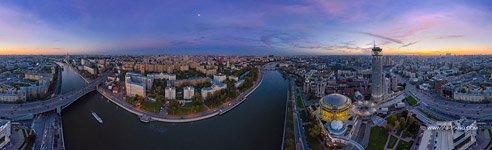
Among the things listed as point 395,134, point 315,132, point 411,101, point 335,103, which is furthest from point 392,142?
point 411,101

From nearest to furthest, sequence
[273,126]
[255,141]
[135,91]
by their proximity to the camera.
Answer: [255,141] → [273,126] → [135,91]

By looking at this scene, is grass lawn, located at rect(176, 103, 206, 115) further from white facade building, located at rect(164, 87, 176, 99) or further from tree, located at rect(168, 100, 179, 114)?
white facade building, located at rect(164, 87, 176, 99)

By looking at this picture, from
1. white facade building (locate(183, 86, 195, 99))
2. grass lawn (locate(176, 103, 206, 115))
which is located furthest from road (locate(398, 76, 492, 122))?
white facade building (locate(183, 86, 195, 99))

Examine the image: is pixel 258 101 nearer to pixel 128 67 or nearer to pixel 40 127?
pixel 40 127

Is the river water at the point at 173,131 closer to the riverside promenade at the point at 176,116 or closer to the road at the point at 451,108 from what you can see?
the riverside promenade at the point at 176,116

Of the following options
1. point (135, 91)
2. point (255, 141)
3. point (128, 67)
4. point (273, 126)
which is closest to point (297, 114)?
point (273, 126)

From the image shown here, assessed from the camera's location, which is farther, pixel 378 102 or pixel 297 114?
pixel 378 102

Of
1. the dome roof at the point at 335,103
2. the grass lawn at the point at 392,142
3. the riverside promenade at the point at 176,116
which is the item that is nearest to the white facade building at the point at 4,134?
the riverside promenade at the point at 176,116
